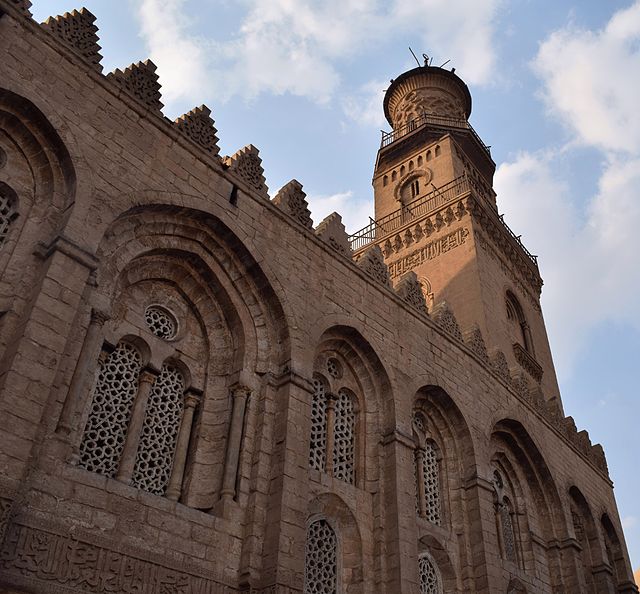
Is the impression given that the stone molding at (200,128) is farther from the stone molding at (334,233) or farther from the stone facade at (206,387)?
the stone molding at (334,233)

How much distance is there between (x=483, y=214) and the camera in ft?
62.0

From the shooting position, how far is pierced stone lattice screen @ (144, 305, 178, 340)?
7.98 meters

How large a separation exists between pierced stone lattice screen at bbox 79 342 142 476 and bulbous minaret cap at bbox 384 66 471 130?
62.5 feet

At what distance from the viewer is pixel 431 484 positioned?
10695 millimetres

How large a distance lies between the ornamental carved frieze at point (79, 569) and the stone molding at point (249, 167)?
16.5 feet

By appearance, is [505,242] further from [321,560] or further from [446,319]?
[321,560]

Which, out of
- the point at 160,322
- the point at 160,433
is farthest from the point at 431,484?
the point at 160,322

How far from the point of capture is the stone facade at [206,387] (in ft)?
20.3

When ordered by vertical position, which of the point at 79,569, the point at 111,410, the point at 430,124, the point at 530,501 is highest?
the point at 430,124

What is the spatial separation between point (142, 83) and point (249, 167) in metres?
1.79

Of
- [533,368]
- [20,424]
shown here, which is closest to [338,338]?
[20,424]

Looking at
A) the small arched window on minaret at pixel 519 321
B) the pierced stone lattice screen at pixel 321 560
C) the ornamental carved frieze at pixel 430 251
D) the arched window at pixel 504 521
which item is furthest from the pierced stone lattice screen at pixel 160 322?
the small arched window on minaret at pixel 519 321

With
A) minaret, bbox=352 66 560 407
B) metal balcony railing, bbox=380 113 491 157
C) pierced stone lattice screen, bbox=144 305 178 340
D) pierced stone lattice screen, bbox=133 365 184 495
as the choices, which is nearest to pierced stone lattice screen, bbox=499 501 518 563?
minaret, bbox=352 66 560 407

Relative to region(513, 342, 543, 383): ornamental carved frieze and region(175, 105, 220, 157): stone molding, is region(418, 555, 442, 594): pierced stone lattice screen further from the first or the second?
region(513, 342, 543, 383): ornamental carved frieze
